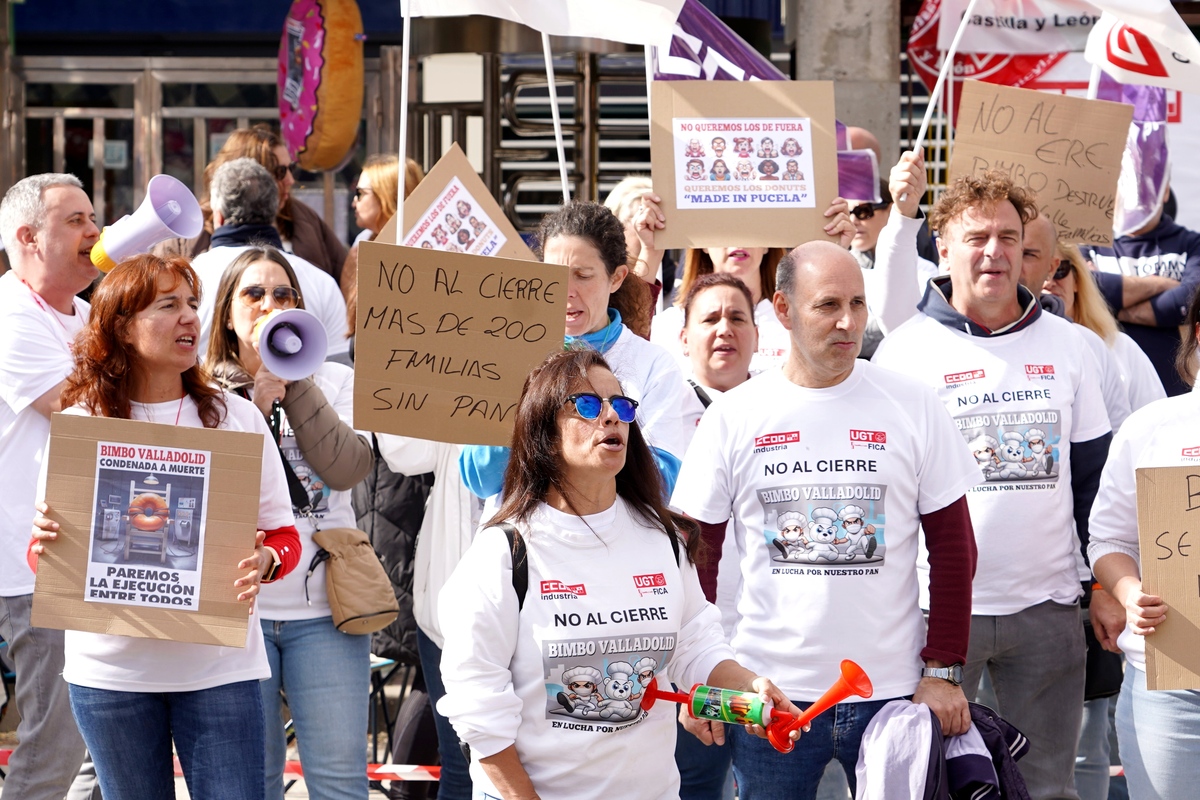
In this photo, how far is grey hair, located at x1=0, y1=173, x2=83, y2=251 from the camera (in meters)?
4.51

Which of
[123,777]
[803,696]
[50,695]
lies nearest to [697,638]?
[803,696]

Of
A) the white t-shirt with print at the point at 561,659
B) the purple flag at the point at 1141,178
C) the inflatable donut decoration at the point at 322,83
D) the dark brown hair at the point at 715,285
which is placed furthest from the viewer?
the inflatable donut decoration at the point at 322,83

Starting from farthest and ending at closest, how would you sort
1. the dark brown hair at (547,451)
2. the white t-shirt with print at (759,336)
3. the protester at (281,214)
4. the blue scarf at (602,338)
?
the protester at (281,214) < the white t-shirt with print at (759,336) < the blue scarf at (602,338) < the dark brown hair at (547,451)

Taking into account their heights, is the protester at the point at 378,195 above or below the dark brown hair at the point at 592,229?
above

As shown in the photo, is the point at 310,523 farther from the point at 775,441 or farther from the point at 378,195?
the point at 378,195

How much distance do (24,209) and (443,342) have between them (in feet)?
4.48

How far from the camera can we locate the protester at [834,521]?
362cm

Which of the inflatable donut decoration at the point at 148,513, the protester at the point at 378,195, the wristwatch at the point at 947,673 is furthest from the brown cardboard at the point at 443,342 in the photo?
the protester at the point at 378,195

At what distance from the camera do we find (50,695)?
4344mm

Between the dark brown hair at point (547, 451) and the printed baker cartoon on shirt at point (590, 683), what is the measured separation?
29 cm

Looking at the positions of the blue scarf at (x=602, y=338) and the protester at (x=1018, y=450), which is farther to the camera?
the protester at (x=1018, y=450)

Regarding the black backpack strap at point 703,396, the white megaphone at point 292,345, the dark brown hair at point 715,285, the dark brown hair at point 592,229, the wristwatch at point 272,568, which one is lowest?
the wristwatch at point 272,568

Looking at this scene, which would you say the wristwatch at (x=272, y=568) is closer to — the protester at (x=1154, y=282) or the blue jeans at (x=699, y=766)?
the blue jeans at (x=699, y=766)

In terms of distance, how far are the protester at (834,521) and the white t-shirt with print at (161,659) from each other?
43.5 inches
